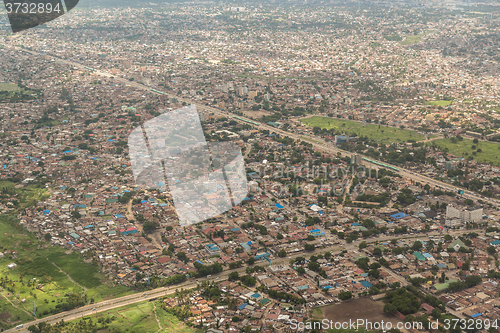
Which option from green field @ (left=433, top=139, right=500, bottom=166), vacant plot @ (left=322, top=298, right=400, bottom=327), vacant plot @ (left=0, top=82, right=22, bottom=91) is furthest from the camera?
vacant plot @ (left=0, top=82, right=22, bottom=91)

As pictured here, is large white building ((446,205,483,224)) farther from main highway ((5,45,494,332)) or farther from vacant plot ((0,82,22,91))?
vacant plot ((0,82,22,91))

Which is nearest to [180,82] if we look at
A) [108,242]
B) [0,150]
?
[0,150]

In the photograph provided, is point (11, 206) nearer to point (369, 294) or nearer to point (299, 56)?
point (369, 294)

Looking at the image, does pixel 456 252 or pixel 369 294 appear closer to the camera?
pixel 369 294

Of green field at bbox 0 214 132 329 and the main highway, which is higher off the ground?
green field at bbox 0 214 132 329
